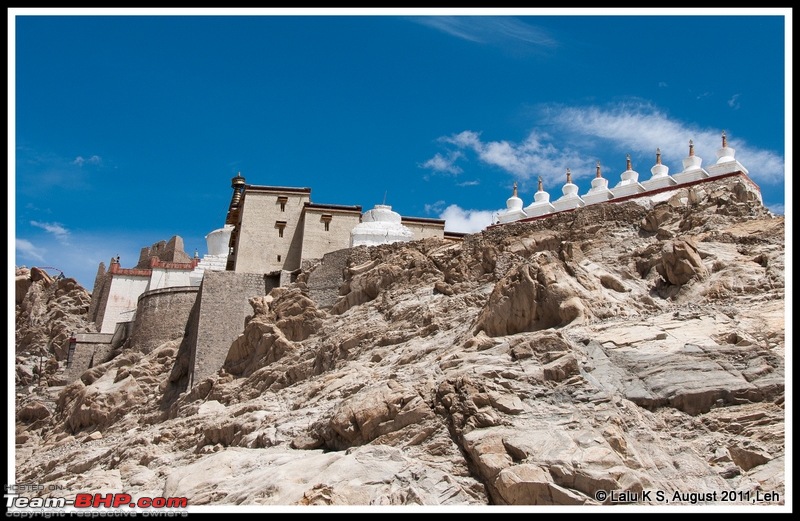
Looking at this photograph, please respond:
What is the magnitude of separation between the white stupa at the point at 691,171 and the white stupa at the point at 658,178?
0.85ft

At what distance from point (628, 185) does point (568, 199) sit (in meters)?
2.45

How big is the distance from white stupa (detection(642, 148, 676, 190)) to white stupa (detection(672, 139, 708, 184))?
260mm

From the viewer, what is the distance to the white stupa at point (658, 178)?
3147 centimetres

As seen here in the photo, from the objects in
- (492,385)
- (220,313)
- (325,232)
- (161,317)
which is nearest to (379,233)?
(325,232)

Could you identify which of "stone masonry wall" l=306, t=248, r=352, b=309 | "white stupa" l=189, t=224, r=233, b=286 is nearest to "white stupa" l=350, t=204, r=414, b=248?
"stone masonry wall" l=306, t=248, r=352, b=309

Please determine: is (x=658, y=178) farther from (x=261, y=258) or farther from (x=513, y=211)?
(x=261, y=258)

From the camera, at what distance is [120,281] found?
3906 cm

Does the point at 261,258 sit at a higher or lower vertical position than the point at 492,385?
higher

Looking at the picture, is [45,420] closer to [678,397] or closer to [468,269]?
[468,269]

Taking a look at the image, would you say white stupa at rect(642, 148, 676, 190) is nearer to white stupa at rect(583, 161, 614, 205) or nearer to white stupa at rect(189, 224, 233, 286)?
white stupa at rect(583, 161, 614, 205)

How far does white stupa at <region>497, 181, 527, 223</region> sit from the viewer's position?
118ft

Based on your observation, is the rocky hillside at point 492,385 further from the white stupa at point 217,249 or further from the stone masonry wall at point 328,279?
the white stupa at point 217,249

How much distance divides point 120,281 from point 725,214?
23.8 meters

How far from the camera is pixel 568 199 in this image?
112 ft
